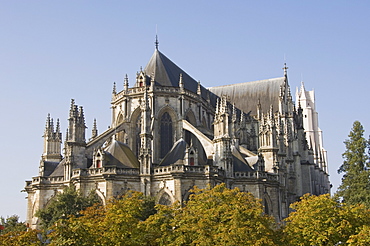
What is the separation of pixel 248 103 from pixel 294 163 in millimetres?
11878

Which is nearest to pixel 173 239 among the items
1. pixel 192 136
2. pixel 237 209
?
pixel 237 209

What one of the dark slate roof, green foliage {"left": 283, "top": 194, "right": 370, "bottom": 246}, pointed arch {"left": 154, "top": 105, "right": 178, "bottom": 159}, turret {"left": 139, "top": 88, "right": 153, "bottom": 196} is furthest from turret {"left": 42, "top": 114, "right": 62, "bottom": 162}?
green foliage {"left": 283, "top": 194, "right": 370, "bottom": 246}

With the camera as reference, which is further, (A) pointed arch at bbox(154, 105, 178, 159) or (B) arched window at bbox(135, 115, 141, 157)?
(B) arched window at bbox(135, 115, 141, 157)

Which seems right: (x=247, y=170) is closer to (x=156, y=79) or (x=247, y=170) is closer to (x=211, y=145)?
(x=211, y=145)

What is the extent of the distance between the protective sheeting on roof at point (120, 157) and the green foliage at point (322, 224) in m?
16.7

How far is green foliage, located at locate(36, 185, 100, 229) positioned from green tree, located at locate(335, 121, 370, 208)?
19.7 m

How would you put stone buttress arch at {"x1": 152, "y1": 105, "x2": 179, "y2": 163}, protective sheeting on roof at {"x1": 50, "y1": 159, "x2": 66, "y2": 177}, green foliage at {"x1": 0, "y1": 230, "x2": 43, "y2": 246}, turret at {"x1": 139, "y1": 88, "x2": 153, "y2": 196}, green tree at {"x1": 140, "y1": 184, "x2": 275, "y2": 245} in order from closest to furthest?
green foliage at {"x1": 0, "y1": 230, "x2": 43, "y2": 246} → green tree at {"x1": 140, "y1": 184, "x2": 275, "y2": 245} → turret at {"x1": 139, "y1": 88, "x2": 153, "y2": 196} → protective sheeting on roof at {"x1": 50, "y1": 159, "x2": 66, "y2": 177} → stone buttress arch at {"x1": 152, "y1": 105, "x2": 179, "y2": 163}

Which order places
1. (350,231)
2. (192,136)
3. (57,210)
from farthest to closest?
(192,136), (57,210), (350,231)

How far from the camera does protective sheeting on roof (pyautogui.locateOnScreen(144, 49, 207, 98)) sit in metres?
51.0

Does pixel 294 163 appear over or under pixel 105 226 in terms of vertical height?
over

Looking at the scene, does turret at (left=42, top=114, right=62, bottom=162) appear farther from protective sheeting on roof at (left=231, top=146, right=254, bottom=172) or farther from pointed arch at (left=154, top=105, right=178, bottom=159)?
protective sheeting on roof at (left=231, top=146, right=254, bottom=172)

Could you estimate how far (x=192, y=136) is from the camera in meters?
49.2

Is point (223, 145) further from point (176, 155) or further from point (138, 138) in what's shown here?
point (138, 138)

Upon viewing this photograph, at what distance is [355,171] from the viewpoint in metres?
42.8
